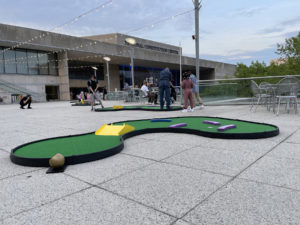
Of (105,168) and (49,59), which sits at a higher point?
(49,59)

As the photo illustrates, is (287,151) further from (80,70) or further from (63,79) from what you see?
(80,70)

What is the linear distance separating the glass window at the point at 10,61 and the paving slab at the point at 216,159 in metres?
25.9

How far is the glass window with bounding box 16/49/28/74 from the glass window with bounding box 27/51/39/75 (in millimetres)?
402

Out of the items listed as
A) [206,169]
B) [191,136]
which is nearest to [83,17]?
[191,136]

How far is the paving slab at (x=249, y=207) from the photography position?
59.9 inches

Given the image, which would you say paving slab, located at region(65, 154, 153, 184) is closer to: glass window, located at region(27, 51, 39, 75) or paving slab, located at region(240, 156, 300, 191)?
paving slab, located at region(240, 156, 300, 191)

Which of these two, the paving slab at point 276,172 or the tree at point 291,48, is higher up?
the tree at point 291,48

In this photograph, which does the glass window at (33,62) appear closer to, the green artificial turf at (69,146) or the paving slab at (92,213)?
the green artificial turf at (69,146)

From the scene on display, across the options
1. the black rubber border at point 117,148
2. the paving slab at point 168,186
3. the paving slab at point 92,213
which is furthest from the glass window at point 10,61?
the paving slab at point 92,213

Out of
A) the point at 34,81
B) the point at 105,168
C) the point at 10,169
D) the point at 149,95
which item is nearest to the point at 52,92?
the point at 34,81

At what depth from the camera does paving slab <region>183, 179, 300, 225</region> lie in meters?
1.52

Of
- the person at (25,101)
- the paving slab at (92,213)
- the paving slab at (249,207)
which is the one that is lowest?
the paving slab at (92,213)

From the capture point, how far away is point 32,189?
7.00 feet

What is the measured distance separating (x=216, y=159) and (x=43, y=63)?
2782 centimetres
